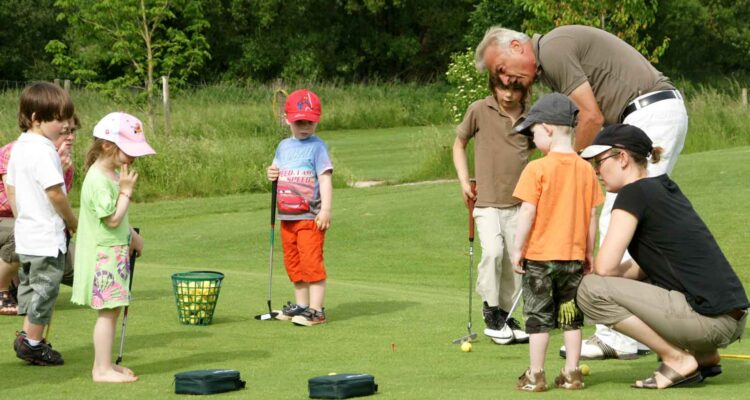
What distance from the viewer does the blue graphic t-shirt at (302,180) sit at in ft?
31.9

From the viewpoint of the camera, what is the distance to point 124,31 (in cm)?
3544

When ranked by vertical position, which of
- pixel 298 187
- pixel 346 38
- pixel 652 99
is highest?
pixel 652 99

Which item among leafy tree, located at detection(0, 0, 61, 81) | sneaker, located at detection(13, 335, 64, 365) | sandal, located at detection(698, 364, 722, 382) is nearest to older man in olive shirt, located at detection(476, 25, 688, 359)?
sandal, located at detection(698, 364, 722, 382)

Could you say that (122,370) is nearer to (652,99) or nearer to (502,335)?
(502,335)

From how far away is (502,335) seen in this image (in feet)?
28.1

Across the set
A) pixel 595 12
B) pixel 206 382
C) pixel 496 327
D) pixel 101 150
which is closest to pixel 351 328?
pixel 496 327

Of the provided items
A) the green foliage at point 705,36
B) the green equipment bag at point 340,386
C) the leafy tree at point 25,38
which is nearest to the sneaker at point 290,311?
the green equipment bag at point 340,386

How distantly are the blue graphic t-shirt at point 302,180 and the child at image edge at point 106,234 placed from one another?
2417 mm

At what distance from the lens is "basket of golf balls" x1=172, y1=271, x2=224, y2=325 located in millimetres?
9336

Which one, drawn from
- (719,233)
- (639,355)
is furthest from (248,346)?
(719,233)

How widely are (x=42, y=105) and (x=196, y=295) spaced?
216 cm

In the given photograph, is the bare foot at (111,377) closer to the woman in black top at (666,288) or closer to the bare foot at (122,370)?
the bare foot at (122,370)

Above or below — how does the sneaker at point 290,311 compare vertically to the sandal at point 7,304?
above

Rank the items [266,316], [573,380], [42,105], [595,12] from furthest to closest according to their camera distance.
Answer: [595,12], [266,316], [42,105], [573,380]
